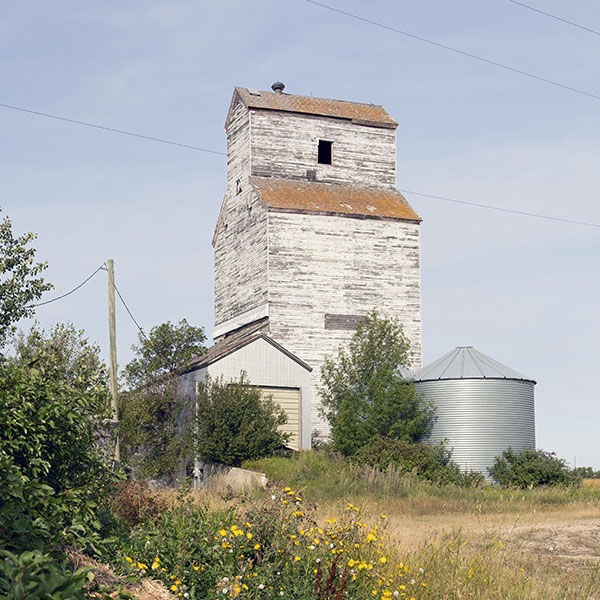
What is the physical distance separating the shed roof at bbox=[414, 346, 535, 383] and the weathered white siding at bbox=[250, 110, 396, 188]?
1178 centimetres

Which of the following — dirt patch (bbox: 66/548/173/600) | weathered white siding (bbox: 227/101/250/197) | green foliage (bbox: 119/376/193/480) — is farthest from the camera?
weathered white siding (bbox: 227/101/250/197)

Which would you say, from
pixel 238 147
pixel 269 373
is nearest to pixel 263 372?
pixel 269 373

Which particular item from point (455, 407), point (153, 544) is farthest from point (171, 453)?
point (153, 544)

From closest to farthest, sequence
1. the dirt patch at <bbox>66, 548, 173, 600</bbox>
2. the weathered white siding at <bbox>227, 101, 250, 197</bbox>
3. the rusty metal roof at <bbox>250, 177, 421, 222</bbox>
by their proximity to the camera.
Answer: the dirt patch at <bbox>66, 548, 173, 600</bbox> < the rusty metal roof at <bbox>250, 177, 421, 222</bbox> < the weathered white siding at <bbox>227, 101, 250, 197</bbox>

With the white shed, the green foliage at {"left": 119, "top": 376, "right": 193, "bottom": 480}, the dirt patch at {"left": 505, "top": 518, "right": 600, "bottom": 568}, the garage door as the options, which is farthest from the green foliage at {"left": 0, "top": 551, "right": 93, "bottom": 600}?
the garage door

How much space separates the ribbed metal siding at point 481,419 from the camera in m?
33.6

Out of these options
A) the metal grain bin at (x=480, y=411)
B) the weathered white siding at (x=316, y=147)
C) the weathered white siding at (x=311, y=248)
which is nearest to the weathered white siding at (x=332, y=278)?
the weathered white siding at (x=311, y=248)

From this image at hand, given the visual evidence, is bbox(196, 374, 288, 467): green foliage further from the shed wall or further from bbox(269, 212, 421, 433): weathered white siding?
bbox(269, 212, 421, 433): weathered white siding

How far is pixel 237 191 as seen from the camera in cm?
4397

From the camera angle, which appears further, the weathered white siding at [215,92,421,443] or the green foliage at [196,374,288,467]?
the weathered white siding at [215,92,421,443]

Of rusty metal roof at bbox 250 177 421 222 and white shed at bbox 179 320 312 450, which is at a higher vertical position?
rusty metal roof at bbox 250 177 421 222

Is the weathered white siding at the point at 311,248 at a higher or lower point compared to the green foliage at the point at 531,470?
higher

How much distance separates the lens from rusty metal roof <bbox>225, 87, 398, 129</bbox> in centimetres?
4284

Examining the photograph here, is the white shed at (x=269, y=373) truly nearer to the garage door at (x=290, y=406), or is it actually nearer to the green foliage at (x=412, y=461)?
the garage door at (x=290, y=406)
